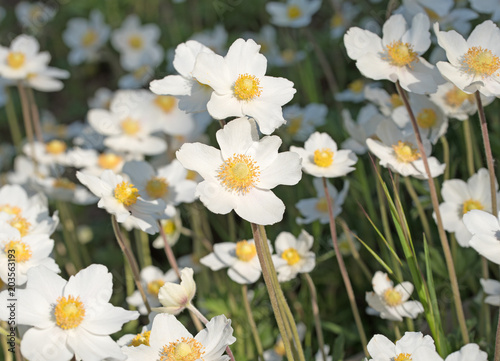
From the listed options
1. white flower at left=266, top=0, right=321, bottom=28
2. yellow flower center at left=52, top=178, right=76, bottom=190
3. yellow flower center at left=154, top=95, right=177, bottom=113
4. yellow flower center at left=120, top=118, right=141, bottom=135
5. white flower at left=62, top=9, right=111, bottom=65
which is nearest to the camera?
yellow flower center at left=52, top=178, right=76, bottom=190

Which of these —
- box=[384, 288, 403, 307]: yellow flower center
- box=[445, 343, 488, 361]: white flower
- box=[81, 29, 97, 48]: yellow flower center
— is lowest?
box=[81, 29, 97, 48]: yellow flower center

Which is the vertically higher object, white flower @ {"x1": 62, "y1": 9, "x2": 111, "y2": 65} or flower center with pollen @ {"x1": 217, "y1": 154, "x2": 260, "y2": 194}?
flower center with pollen @ {"x1": 217, "y1": 154, "x2": 260, "y2": 194}

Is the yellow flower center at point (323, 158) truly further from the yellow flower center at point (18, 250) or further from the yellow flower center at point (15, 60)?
the yellow flower center at point (15, 60)

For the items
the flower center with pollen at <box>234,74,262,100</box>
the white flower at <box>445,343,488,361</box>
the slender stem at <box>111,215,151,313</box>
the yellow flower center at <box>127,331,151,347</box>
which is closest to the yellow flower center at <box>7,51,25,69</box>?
the slender stem at <box>111,215,151,313</box>

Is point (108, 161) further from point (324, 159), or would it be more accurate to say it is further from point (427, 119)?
point (427, 119)

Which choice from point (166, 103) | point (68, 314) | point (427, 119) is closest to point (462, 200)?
point (427, 119)

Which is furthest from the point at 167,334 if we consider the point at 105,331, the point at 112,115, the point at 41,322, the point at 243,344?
the point at 112,115

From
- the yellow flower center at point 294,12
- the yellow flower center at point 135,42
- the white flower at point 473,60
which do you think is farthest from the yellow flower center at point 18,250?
the yellow flower center at point 135,42

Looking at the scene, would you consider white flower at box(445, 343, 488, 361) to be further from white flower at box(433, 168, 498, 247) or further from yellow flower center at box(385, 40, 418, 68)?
yellow flower center at box(385, 40, 418, 68)

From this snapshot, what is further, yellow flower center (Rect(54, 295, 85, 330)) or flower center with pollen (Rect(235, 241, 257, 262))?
flower center with pollen (Rect(235, 241, 257, 262))
